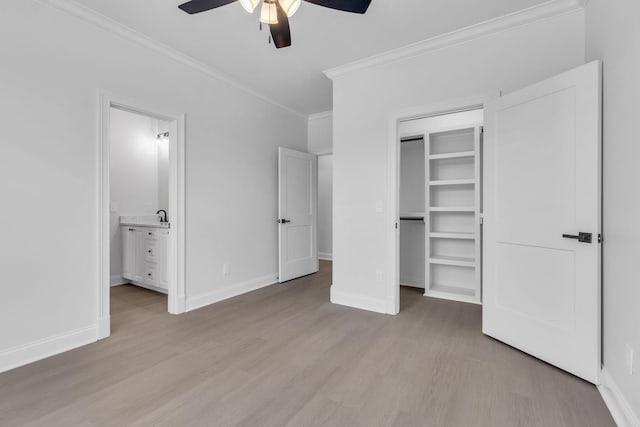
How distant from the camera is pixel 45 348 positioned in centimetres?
231

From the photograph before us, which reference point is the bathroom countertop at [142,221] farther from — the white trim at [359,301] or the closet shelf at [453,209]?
the closet shelf at [453,209]

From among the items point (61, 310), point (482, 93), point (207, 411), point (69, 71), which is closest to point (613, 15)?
point (482, 93)

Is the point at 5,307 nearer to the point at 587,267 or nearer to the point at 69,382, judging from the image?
the point at 69,382

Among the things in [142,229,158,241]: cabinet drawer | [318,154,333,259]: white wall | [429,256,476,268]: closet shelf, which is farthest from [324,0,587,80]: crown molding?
[318,154,333,259]: white wall

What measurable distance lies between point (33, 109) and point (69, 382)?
6.29ft

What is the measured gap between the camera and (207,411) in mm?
1709

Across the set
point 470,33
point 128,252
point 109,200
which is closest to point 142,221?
point 128,252

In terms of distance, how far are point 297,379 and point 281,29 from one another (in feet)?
7.35

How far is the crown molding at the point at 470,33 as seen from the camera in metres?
2.45

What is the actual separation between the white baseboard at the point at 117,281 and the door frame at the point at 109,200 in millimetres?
1450

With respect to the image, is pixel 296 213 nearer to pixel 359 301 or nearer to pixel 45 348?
pixel 359 301

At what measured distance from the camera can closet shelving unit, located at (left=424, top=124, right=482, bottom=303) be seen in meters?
3.84

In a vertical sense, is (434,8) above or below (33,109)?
above

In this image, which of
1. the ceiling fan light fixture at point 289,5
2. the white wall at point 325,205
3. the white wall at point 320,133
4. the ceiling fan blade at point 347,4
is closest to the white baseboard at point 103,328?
the ceiling fan light fixture at point 289,5
